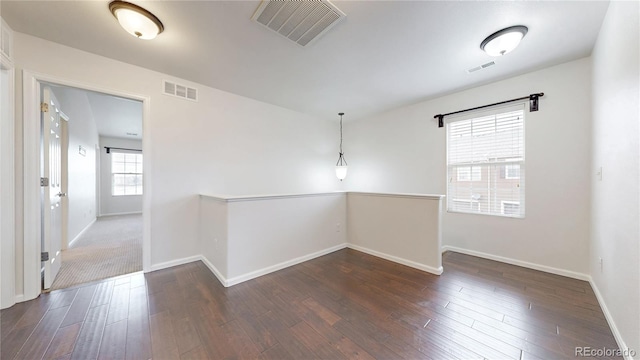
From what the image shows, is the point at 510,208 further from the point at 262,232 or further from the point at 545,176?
the point at 262,232

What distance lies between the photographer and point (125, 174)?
783cm

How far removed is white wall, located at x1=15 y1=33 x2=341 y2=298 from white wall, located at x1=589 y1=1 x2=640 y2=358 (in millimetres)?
4079

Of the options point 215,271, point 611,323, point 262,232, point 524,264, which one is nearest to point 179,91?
point 262,232

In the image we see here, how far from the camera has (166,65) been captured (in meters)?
2.79

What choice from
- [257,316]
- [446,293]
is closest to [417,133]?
[446,293]

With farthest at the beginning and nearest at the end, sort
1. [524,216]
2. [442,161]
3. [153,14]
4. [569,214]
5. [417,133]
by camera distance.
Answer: [417,133]
[442,161]
[524,216]
[569,214]
[153,14]

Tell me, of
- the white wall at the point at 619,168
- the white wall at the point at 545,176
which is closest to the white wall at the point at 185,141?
the white wall at the point at 545,176

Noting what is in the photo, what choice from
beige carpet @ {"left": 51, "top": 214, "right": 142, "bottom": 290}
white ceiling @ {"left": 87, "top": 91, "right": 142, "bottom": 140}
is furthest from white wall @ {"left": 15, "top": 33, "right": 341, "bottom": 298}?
white ceiling @ {"left": 87, "top": 91, "right": 142, "bottom": 140}

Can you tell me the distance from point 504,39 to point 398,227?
243cm

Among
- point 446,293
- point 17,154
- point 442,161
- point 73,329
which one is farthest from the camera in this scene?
point 442,161

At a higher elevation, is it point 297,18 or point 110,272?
point 297,18

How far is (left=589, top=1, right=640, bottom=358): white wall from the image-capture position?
143 cm

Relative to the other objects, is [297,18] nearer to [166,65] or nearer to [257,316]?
[166,65]

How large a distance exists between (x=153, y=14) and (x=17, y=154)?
1935mm
